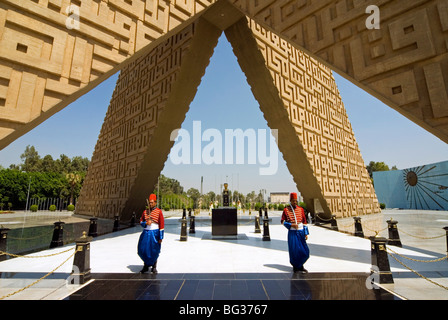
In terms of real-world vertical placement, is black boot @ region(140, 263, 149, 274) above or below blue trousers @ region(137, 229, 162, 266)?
below

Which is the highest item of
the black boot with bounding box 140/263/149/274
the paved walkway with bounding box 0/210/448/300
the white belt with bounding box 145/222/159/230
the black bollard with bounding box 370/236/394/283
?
the white belt with bounding box 145/222/159/230

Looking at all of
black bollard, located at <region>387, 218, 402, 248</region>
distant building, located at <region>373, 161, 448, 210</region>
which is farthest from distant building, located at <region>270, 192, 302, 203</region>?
black bollard, located at <region>387, 218, 402, 248</region>

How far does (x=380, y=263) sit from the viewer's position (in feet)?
13.1

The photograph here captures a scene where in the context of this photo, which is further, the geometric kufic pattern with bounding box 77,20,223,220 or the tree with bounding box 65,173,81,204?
the tree with bounding box 65,173,81,204

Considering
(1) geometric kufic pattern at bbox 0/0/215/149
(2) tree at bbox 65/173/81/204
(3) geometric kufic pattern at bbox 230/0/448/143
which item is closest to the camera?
(3) geometric kufic pattern at bbox 230/0/448/143

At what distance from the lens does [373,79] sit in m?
5.14

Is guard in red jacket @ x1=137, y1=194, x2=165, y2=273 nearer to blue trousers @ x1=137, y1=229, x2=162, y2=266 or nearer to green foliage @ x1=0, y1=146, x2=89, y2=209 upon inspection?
blue trousers @ x1=137, y1=229, x2=162, y2=266

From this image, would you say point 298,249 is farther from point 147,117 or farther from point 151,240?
point 147,117

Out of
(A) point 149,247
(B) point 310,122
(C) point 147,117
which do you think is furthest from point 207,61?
(A) point 149,247

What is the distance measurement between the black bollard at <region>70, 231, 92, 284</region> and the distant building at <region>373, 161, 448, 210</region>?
38168 mm

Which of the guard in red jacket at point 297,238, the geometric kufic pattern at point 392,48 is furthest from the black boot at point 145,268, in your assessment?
the geometric kufic pattern at point 392,48

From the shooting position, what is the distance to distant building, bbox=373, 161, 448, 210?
28250 mm

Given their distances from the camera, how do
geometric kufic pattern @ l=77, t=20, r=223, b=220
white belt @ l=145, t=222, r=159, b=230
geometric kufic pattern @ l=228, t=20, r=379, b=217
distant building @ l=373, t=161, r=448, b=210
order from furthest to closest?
1. distant building @ l=373, t=161, r=448, b=210
2. geometric kufic pattern @ l=228, t=20, r=379, b=217
3. geometric kufic pattern @ l=77, t=20, r=223, b=220
4. white belt @ l=145, t=222, r=159, b=230

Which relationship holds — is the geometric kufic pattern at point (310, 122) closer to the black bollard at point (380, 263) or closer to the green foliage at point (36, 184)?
the black bollard at point (380, 263)
